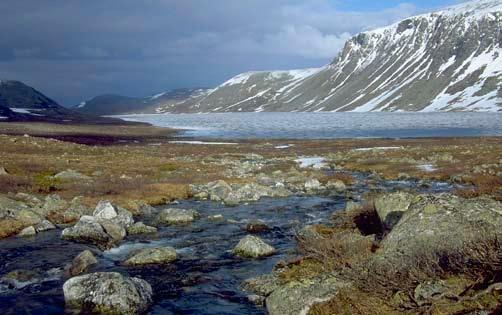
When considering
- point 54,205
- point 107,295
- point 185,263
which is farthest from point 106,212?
point 107,295

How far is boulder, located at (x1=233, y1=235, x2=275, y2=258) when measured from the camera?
71.3 feet

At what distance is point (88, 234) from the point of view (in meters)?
25.3

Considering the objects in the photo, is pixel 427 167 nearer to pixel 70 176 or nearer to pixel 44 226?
pixel 70 176

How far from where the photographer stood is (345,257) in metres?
17.1

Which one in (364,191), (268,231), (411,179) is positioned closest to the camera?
(268,231)

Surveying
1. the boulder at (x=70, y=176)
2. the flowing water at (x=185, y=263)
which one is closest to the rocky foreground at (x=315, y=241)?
the boulder at (x=70, y=176)

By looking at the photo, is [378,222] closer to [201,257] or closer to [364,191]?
[201,257]

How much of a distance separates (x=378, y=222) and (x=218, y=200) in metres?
18.1

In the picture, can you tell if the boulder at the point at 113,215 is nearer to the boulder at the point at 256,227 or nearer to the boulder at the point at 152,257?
the boulder at the point at 152,257

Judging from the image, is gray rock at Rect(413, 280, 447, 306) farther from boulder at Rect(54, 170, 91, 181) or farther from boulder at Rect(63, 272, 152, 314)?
boulder at Rect(54, 170, 91, 181)

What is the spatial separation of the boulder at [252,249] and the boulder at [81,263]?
6.33 metres

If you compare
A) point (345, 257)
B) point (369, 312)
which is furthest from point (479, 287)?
point (345, 257)

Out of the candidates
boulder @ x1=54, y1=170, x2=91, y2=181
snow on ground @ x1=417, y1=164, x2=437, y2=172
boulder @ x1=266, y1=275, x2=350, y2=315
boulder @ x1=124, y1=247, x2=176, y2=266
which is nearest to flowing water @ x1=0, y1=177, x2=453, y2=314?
boulder @ x1=124, y1=247, x2=176, y2=266

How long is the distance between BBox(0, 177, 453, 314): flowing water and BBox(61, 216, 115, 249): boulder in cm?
66
